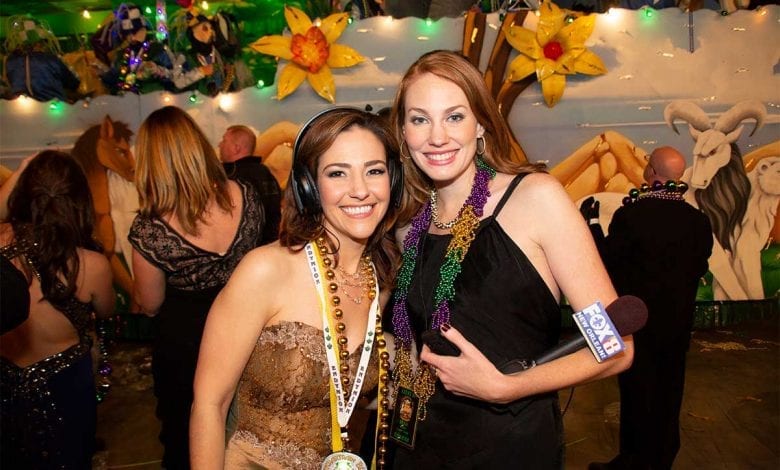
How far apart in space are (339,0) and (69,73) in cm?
292

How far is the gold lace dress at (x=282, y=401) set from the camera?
1.74 metres

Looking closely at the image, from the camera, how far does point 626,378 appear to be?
3.80 metres

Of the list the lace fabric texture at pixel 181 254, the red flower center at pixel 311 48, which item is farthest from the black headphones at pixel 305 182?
the red flower center at pixel 311 48

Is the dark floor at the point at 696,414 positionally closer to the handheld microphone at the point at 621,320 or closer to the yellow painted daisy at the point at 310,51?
the handheld microphone at the point at 621,320

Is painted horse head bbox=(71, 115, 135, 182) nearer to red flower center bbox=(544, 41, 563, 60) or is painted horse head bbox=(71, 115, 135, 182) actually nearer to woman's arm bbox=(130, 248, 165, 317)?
woman's arm bbox=(130, 248, 165, 317)

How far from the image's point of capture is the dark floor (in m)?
3.92

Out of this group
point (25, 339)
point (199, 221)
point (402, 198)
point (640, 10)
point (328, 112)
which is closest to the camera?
point (328, 112)

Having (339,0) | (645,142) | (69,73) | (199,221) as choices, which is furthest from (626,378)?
(69,73)

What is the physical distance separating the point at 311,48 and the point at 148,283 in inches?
144

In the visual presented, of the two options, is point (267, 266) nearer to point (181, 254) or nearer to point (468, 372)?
point (468, 372)

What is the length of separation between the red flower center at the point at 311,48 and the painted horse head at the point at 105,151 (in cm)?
208

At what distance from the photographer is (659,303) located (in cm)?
369

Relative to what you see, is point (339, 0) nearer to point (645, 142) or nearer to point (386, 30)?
point (386, 30)

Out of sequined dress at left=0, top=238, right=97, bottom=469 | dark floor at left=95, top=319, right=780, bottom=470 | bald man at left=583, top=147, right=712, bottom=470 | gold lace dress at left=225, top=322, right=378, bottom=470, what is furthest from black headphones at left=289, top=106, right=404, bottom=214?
dark floor at left=95, top=319, right=780, bottom=470
